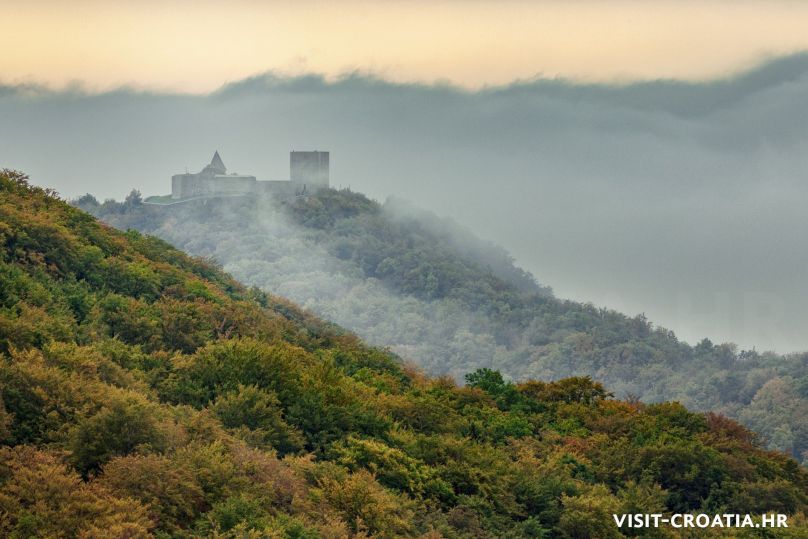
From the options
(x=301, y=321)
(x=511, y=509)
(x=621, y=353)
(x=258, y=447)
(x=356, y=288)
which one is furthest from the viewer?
(x=356, y=288)

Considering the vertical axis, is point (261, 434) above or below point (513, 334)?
below

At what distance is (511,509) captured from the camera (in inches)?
1291

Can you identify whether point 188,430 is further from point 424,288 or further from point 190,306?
point 424,288

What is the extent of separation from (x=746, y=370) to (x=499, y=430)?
387 feet

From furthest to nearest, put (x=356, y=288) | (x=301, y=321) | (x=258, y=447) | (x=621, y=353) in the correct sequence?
1. (x=356, y=288)
2. (x=621, y=353)
3. (x=301, y=321)
4. (x=258, y=447)

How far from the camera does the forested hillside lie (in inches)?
974

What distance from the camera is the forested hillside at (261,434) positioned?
2473 centimetres

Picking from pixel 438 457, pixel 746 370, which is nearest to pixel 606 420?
pixel 438 457

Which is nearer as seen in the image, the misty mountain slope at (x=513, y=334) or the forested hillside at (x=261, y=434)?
the forested hillside at (x=261, y=434)

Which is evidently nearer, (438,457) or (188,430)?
(188,430)

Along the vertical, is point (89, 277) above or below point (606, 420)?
above

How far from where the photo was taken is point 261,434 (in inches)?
1196

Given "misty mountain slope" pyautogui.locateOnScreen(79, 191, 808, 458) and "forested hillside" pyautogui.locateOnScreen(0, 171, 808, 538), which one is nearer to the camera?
"forested hillside" pyautogui.locateOnScreen(0, 171, 808, 538)

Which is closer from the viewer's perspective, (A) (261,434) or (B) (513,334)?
(A) (261,434)
